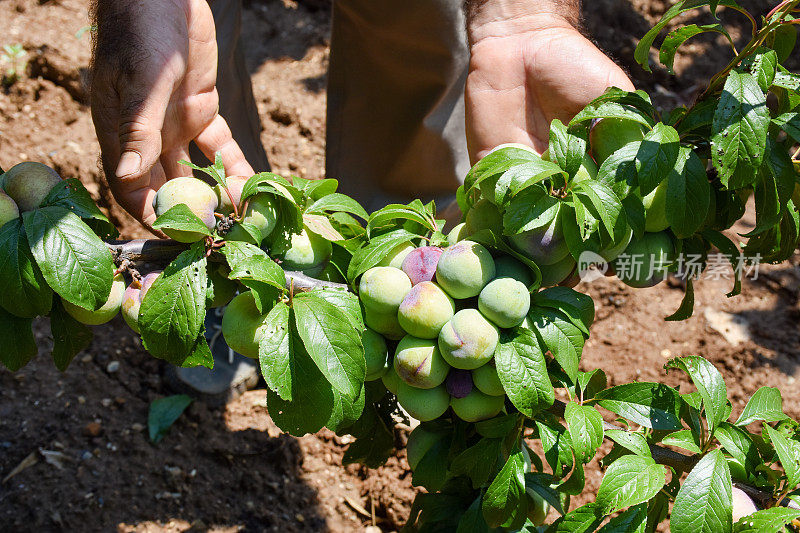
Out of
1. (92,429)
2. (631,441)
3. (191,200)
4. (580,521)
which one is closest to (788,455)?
(631,441)

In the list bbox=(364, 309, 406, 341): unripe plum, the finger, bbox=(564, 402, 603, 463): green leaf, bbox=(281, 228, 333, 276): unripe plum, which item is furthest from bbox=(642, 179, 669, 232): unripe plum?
the finger

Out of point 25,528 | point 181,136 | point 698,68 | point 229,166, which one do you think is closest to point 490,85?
point 229,166

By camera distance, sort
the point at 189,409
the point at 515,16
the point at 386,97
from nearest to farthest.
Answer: the point at 515,16
the point at 189,409
the point at 386,97

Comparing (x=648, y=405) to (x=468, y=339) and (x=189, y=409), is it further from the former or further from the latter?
(x=189, y=409)

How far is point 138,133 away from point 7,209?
465 millimetres

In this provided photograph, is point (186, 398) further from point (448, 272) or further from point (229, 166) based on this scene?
point (448, 272)

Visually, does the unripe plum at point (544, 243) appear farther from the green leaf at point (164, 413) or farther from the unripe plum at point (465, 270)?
the green leaf at point (164, 413)

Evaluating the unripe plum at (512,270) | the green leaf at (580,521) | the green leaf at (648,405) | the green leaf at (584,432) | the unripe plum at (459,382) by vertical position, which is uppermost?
the unripe plum at (512,270)

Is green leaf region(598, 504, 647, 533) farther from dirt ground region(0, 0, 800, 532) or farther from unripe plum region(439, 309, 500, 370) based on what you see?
dirt ground region(0, 0, 800, 532)

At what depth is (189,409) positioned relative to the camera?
8.12ft

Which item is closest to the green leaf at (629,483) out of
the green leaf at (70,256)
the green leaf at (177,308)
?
the green leaf at (177,308)

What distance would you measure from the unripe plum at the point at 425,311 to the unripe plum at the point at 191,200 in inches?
14.6

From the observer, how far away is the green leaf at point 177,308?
107cm

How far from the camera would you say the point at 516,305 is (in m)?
1.04
